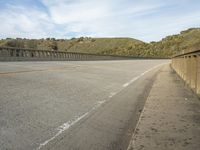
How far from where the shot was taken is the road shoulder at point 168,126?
4977 mm

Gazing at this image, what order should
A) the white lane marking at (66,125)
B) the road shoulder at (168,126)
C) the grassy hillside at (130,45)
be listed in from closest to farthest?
the road shoulder at (168,126), the white lane marking at (66,125), the grassy hillside at (130,45)


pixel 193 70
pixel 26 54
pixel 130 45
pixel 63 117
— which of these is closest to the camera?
pixel 63 117

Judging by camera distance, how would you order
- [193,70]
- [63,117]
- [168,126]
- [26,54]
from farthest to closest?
[26,54], [193,70], [63,117], [168,126]

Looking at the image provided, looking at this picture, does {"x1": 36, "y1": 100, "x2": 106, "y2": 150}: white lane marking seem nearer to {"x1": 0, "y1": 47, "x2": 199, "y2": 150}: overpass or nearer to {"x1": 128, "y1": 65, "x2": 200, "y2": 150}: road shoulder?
{"x1": 0, "y1": 47, "x2": 199, "y2": 150}: overpass

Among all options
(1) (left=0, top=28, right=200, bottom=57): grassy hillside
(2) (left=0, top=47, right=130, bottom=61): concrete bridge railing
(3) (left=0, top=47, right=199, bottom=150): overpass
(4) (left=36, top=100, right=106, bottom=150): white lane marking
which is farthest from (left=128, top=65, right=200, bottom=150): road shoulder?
(1) (left=0, top=28, right=200, bottom=57): grassy hillside

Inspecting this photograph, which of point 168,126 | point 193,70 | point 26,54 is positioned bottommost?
point 168,126

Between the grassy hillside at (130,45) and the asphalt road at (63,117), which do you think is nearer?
the asphalt road at (63,117)

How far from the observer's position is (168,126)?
6.12 m

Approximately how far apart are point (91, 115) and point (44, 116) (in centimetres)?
102

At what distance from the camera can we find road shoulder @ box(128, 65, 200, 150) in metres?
4.98

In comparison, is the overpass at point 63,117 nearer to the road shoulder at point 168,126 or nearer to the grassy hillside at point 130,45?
the road shoulder at point 168,126

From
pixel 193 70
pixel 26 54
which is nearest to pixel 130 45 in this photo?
pixel 26 54

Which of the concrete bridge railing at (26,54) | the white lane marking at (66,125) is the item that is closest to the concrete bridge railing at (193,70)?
the white lane marking at (66,125)

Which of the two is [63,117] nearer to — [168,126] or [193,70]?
[168,126]
